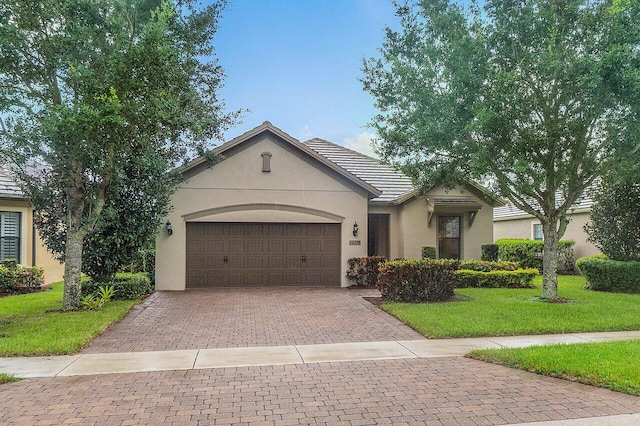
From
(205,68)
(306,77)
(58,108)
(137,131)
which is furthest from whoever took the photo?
(306,77)

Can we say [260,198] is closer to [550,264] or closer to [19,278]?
[19,278]

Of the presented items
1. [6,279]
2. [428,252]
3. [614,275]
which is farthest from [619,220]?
[6,279]

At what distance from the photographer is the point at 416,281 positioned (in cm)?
1163

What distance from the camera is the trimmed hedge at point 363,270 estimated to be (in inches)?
604

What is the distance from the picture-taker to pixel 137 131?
10.3 meters

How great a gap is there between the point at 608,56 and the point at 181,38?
32.9ft

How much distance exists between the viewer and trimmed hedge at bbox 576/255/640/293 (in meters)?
13.8

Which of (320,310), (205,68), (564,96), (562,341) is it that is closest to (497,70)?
(564,96)

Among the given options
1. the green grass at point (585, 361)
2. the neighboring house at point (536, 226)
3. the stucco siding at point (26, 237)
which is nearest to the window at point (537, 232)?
the neighboring house at point (536, 226)

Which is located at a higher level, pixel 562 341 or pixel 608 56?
pixel 608 56

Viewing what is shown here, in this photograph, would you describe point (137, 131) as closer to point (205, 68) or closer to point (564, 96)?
point (205, 68)

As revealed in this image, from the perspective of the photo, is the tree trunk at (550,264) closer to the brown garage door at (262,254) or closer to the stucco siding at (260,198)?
the stucco siding at (260,198)

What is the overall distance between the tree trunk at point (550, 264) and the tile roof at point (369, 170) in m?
6.19

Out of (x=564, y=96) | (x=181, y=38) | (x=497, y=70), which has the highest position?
(x=181, y=38)
